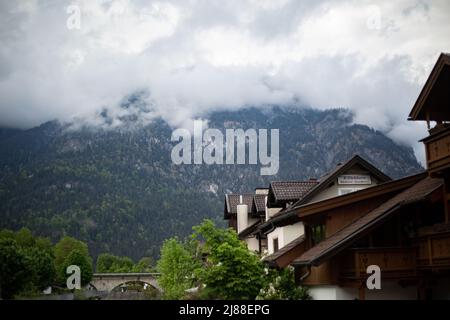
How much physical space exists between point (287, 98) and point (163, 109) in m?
33.2

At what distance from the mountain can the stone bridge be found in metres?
10.4

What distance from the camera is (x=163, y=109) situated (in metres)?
98.8

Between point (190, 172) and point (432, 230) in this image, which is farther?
point (190, 172)

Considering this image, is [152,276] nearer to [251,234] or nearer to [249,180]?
[249,180]

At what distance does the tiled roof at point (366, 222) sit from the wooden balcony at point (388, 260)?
1.68ft

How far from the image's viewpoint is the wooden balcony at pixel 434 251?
14164 millimetres

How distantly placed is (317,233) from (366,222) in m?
2.96

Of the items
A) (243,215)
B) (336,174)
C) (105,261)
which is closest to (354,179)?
(336,174)

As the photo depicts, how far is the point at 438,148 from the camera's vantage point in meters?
15.2

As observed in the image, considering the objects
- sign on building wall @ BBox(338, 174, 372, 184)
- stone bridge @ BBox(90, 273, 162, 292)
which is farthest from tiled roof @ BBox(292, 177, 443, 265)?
stone bridge @ BBox(90, 273, 162, 292)

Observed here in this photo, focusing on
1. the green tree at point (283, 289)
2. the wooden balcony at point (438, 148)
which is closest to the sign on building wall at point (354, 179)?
the green tree at point (283, 289)

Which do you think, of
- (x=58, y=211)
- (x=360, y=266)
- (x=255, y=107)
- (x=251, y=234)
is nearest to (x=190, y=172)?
(x=255, y=107)

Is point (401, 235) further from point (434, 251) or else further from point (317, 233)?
point (317, 233)
